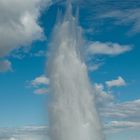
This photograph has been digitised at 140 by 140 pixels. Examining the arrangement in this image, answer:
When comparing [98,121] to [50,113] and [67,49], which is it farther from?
[67,49]

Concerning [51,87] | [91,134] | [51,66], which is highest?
[51,66]

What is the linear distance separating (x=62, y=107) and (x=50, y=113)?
6.96 ft

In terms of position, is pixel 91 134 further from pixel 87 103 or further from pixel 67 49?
pixel 67 49

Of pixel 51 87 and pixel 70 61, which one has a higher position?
pixel 70 61

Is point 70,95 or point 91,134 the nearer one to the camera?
point 91,134

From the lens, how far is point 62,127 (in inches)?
2142

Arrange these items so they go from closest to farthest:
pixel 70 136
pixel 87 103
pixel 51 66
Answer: pixel 70 136 → pixel 87 103 → pixel 51 66

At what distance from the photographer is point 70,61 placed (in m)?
62.0

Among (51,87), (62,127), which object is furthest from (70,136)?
(51,87)

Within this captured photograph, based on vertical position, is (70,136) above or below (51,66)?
below

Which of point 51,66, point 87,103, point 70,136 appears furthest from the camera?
point 51,66

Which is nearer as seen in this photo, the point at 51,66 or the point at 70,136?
the point at 70,136

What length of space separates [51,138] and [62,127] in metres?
2.28

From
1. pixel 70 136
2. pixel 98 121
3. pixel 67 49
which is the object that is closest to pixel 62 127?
pixel 70 136
